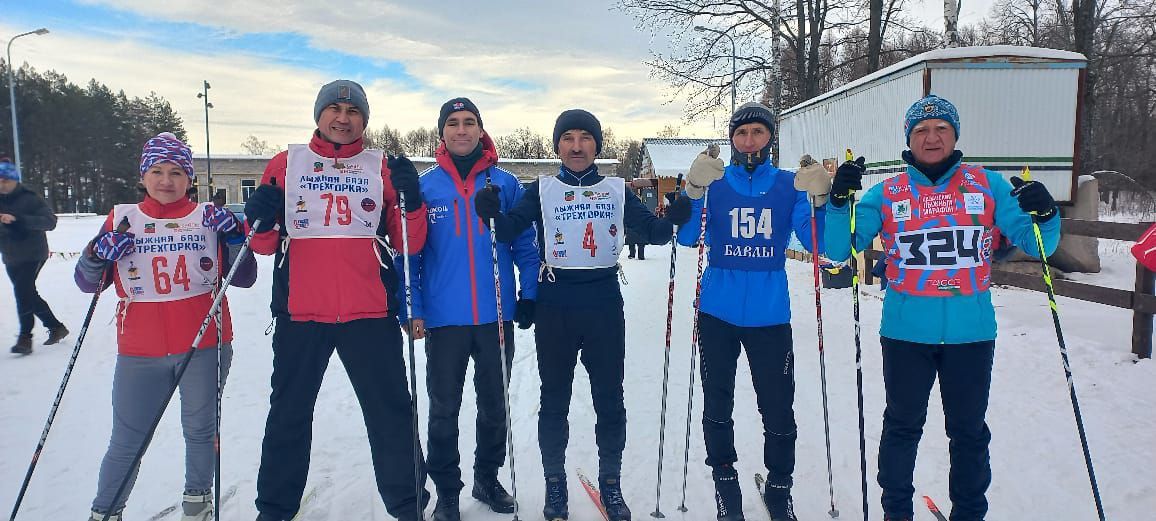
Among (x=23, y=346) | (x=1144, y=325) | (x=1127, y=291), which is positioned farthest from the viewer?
(x=23, y=346)

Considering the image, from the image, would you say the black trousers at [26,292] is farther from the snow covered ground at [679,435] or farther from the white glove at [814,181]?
the white glove at [814,181]

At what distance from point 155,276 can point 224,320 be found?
15.4 inches

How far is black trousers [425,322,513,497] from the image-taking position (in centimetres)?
326

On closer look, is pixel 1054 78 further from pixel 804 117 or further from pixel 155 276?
pixel 155 276

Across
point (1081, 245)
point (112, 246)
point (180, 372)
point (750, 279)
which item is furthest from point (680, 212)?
point (1081, 245)

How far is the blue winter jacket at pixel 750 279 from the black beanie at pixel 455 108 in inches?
52.4

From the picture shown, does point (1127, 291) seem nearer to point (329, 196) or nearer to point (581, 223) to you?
point (581, 223)

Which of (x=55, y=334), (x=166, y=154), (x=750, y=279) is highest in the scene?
(x=166, y=154)

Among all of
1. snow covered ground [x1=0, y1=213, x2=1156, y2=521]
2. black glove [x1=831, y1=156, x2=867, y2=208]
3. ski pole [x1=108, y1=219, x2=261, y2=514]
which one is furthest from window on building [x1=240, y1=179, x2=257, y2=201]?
black glove [x1=831, y1=156, x2=867, y2=208]

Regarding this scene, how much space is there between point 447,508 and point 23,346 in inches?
244

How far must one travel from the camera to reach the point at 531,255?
3498 millimetres

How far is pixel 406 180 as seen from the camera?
303cm

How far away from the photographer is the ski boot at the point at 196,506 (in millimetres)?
3184

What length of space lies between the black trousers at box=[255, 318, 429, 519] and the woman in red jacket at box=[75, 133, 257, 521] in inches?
19.6
